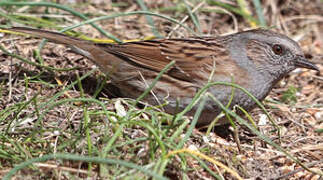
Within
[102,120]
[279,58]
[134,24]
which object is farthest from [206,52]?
[134,24]

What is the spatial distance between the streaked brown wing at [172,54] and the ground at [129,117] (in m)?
0.37

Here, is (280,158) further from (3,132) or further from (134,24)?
(134,24)

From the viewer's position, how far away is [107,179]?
277 centimetres

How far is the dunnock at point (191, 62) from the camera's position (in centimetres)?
393

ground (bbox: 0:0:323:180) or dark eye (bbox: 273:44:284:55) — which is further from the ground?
dark eye (bbox: 273:44:284:55)

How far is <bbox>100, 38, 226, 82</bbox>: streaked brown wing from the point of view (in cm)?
399

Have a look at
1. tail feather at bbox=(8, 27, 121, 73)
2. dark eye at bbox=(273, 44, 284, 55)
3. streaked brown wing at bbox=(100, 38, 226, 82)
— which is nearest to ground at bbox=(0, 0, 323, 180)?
tail feather at bbox=(8, 27, 121, 73)

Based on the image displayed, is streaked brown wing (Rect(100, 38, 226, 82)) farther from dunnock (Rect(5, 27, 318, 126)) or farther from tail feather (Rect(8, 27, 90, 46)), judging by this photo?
tail feather (Rect(8, 27, 90, 46))

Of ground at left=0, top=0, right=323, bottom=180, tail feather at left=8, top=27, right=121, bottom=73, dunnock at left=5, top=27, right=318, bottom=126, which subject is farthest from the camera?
tail feather at left=8, top=27, right=121, bottom=73

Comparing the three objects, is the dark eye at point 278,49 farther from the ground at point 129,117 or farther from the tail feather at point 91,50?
the tail feather at point 91,50

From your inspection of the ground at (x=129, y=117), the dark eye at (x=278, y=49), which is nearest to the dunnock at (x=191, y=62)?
the dark eye at (x=278, y=49)

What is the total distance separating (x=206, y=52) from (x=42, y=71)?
4.40 feet

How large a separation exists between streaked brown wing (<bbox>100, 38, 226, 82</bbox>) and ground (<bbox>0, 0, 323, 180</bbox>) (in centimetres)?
37

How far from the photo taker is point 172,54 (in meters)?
Answer: 4.09
